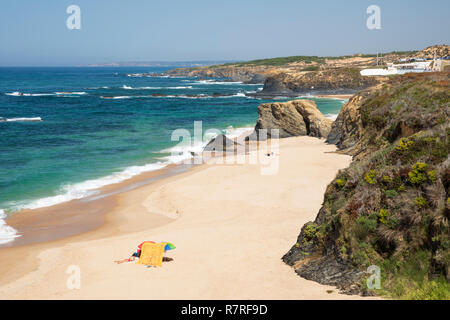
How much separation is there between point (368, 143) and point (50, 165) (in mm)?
18063

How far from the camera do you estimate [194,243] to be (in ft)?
40.5

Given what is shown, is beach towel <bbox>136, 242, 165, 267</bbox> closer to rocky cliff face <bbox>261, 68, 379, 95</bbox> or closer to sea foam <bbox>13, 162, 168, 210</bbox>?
sea foam <bbox>13, 162, 168, 210</bbox>

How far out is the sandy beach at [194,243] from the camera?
9.16m

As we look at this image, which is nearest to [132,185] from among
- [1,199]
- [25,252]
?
[1,199]

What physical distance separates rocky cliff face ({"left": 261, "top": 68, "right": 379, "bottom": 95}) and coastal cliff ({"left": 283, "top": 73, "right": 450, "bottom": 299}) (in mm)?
70566

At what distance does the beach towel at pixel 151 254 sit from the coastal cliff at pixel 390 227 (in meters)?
3.24

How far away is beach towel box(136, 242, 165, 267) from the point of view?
35.4ft

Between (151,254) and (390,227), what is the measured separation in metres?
6.01

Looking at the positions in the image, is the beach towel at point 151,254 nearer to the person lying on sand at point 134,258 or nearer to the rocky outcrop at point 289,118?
the person lying on sand at point 134,258

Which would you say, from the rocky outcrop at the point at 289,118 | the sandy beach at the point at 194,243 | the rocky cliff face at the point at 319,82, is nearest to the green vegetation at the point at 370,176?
the sandy beach at the point at 194,243

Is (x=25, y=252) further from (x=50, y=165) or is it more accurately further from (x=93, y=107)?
(x=93, y=107)

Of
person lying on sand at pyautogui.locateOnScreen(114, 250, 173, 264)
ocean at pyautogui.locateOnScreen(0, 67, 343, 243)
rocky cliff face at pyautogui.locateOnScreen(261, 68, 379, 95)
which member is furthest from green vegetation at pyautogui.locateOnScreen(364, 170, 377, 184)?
rocky cliff face at pyautogui.locateOnScreen(261, 68, 379, 95)
